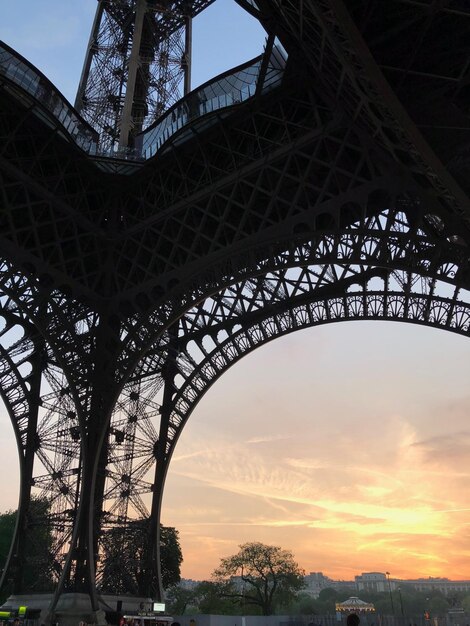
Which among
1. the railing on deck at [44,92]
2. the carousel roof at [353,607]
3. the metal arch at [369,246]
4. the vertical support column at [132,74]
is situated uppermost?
the vertical support column at [132,74]

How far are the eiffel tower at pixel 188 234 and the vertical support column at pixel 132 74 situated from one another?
7.5 inches

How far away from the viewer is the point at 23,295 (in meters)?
28.4

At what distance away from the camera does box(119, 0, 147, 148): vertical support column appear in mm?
35250

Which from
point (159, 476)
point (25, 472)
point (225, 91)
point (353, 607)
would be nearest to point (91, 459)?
point (159, 476)

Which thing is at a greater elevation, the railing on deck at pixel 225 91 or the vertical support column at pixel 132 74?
the vertical support column at pixel 132 74

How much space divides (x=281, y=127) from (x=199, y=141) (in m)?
3.69

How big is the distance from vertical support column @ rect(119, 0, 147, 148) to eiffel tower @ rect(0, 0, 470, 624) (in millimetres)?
190

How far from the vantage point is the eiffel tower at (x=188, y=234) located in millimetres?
19078

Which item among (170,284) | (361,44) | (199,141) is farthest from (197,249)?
(361,44)

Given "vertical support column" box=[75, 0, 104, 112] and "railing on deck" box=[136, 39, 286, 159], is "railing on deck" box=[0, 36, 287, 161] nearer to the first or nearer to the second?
"railing on deck" box=[136, 39, 286, 159]

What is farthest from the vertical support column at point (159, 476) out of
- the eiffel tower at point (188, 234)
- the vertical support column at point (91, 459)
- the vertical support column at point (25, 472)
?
the vertical support column at point (25, 472)

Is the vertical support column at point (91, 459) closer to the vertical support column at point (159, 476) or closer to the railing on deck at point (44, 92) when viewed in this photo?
the vertical support column at point (159, 476)

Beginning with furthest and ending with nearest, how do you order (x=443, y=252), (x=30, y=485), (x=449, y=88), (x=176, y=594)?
(x=176, y=594)
(x=30, y=485)
(x=443, y=252)
(x=449, y=88)

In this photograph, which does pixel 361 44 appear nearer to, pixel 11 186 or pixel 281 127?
pixel 281 127
